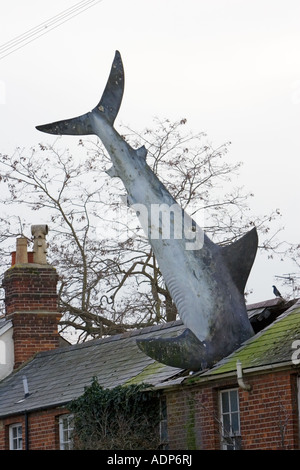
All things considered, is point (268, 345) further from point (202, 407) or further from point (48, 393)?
point (48, 393)

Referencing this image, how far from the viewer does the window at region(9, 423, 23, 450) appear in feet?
77.7

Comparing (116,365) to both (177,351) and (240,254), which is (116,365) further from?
(240,254)

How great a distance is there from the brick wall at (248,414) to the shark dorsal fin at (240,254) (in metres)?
2.49

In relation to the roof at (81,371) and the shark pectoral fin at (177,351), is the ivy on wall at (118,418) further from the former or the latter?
the shark pectoral fin at (177,351)

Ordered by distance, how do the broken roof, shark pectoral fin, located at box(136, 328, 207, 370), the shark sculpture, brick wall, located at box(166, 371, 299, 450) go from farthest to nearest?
1. the shark sculpture
2. shark pectoral fin, located at box(136, 328, 207, 370)
3. the broken roof
4. brick wall, located at box(166, 371, 299, 450)

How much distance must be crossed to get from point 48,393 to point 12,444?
145 centimetres

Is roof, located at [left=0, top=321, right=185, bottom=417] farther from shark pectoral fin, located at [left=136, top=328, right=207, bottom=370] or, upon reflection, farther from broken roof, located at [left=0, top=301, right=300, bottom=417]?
shark pectoral fin, located at [left=136, top=328, right=207, bottom=370]

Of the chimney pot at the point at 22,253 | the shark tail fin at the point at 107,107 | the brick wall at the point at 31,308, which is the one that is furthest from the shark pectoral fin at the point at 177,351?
the chimney pot at the point at 22,253

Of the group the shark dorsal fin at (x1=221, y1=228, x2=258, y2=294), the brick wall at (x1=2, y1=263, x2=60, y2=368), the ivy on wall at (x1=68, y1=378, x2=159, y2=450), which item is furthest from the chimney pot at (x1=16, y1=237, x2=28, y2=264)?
the shark dorsal fin at (x1=221, y1=228, x2=258, y2=294)

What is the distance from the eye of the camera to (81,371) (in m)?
23.7

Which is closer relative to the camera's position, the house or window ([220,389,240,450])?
the house

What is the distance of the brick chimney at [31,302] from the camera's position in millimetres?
27234

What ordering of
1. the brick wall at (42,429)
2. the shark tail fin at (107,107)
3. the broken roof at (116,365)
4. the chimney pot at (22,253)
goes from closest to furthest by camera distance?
1. the broken roof at (116,365)
2. the shark tail fin at (107,107)
3. the brick wall at (42,429)
4. the chimney pot at (22,253)

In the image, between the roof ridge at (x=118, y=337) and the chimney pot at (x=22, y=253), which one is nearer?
the roof ridge at (x=118, y=337)
